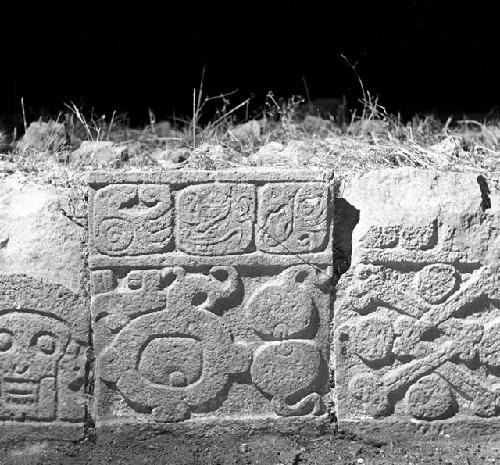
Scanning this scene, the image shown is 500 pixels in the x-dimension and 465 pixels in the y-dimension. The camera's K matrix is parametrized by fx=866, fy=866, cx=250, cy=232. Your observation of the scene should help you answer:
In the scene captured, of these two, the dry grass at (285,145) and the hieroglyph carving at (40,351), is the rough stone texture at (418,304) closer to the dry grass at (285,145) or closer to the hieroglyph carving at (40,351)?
the dry grass at (285,145)

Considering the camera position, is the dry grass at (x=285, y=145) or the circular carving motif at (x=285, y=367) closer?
the circular carving motif at (x=285, y=367)

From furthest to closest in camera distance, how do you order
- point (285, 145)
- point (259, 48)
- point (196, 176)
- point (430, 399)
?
point (259, 48)
point (285, 145)
point (430, 399)
point (196, 176)

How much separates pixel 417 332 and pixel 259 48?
1.96 meters

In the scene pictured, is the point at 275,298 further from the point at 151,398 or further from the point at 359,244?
the point at 151,398

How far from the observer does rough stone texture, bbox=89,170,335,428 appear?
2.50 m

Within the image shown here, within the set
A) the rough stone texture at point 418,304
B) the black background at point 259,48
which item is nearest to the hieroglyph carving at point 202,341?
the rough stone texture at point 418,304

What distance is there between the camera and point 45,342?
257cm

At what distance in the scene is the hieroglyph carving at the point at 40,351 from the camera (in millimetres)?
2543

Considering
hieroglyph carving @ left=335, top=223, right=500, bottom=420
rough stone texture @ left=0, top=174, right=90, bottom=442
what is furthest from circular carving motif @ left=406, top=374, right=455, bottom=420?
rough stone texture @ left=0, top=174, right=90, bottom=442

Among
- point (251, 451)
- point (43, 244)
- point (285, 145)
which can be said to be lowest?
Result: point (251, 451)

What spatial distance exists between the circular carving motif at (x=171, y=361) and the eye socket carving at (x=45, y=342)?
27 centimetres

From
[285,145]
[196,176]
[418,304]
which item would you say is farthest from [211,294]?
[285,145]

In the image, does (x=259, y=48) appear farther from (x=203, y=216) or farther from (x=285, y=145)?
(x=203, y=216)

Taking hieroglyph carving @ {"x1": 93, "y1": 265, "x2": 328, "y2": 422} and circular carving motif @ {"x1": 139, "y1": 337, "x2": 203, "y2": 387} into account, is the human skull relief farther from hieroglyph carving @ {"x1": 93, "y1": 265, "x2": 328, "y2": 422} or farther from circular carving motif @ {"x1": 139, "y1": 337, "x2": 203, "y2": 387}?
circular carving motif @ {"x1": 139, "y1": 337, "x2": 203, "y2": 387}
